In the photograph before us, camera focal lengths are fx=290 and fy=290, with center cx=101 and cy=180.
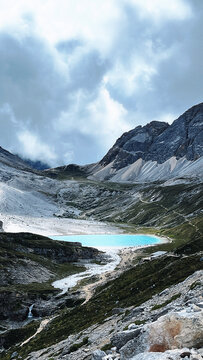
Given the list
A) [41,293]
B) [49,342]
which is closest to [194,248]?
[41,293]

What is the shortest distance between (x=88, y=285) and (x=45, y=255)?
4174cm

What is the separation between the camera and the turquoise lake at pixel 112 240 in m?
173

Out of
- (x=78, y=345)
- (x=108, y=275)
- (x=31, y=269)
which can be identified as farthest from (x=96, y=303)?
(x=31, y=269)

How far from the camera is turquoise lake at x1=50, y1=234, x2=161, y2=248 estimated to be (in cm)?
17325

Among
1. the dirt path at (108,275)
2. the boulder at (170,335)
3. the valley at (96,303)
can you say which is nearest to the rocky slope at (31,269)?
the valley at (96,303)

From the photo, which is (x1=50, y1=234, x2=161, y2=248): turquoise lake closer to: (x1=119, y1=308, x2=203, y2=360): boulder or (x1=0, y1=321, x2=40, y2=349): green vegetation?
(x1=0, y1=321, x2=40, y2=349): green vegetation

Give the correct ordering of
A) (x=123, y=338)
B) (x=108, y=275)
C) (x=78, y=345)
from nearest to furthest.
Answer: (x=123, y=338), (x=78, y=345), (x=108, y=275)

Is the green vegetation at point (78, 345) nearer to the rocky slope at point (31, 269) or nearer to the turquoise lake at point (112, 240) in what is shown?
the rocky slope at point (31, 269)

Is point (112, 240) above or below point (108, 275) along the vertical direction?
above

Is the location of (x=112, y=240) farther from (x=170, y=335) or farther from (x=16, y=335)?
(x=170, y=335)

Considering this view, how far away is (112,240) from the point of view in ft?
615

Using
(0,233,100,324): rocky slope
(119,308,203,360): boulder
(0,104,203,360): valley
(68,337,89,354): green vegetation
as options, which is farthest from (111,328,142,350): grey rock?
(0,233,100,324): rocky slope

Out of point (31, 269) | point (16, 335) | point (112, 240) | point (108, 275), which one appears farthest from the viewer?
point (112, 240)

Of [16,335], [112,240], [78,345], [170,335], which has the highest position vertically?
[112,240]
